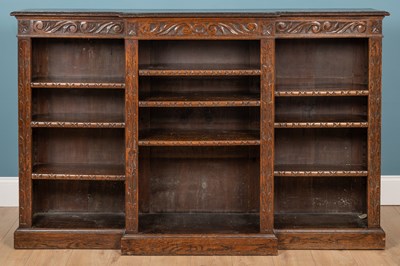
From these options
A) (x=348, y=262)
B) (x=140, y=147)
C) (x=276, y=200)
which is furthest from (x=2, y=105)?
(x=348, y=262)

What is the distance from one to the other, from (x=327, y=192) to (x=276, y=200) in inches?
10.6

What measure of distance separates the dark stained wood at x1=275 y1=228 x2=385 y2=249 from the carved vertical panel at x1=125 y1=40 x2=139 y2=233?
69 centimetres

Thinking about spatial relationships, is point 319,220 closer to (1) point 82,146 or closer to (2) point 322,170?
(2) point 322,170

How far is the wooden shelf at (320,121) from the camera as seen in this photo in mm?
3408

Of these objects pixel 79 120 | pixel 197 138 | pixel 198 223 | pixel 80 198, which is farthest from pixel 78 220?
pixel 197 138

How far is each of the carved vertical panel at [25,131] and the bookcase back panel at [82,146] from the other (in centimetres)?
29

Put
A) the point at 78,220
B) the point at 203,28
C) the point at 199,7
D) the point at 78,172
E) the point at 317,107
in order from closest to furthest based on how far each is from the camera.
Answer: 1. the point at 203,28
2. the point at 78,172
3. the point at 78,220
4. the point at 317,107
5. the point at 199,7

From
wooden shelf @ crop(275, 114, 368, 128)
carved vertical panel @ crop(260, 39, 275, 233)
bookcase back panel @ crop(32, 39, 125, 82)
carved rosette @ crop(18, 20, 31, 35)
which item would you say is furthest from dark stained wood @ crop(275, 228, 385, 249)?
carved rosette @ crop(18, 20, 31, 35)

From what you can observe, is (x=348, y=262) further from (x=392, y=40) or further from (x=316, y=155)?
(x=392, y=40)

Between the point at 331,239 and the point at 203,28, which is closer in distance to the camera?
the point at 203,28

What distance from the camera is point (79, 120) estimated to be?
3.63 meters

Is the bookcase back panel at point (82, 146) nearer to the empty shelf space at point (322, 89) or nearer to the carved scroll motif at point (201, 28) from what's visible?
the carved scroll motif at point (201, 28)

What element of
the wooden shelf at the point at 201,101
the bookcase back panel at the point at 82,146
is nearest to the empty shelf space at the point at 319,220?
the wooden shelf at the point at 201,101

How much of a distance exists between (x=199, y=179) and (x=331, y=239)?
0.77 metres
